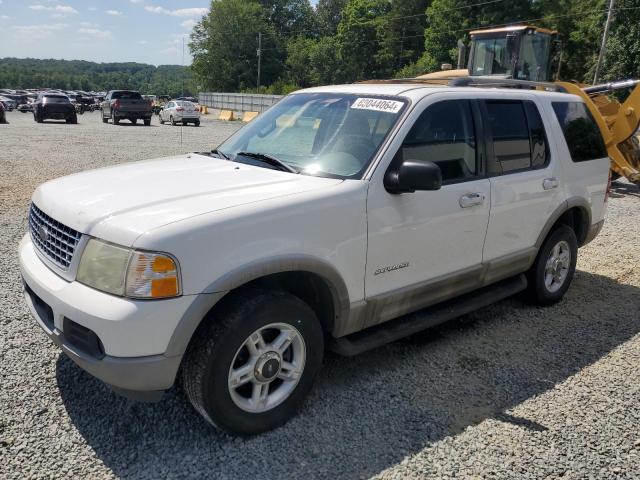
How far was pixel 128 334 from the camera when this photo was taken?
249 cm

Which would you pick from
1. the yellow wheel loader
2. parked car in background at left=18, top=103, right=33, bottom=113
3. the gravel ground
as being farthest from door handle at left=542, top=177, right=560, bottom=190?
parked car in background at left=18, top=103, right=33, bottom=113

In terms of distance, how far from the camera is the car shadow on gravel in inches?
111

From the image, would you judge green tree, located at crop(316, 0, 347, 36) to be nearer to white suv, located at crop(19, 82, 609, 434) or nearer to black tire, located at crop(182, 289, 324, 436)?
white suv, located at crop(19, 82, 609, 434)

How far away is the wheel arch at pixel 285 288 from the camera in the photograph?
260 cm

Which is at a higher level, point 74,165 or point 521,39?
point 521,39

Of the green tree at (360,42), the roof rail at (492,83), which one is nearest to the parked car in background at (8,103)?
the green tree at (360,42)

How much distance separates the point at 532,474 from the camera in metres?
2.79

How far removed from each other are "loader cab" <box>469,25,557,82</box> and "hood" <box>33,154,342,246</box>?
1180 centimetres

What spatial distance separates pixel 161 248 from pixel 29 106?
50.3 m

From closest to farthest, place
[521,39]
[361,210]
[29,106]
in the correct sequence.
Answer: [361,210], [521,39], [29,106]

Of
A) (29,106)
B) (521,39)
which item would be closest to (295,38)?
(29,106)

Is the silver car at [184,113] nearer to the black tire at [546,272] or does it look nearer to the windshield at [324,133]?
the windshield at [324,133]

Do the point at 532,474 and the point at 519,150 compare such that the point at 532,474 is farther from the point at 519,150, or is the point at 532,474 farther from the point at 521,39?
the point at 521,39

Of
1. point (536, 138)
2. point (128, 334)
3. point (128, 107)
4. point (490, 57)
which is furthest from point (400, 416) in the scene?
point (128, 107)
